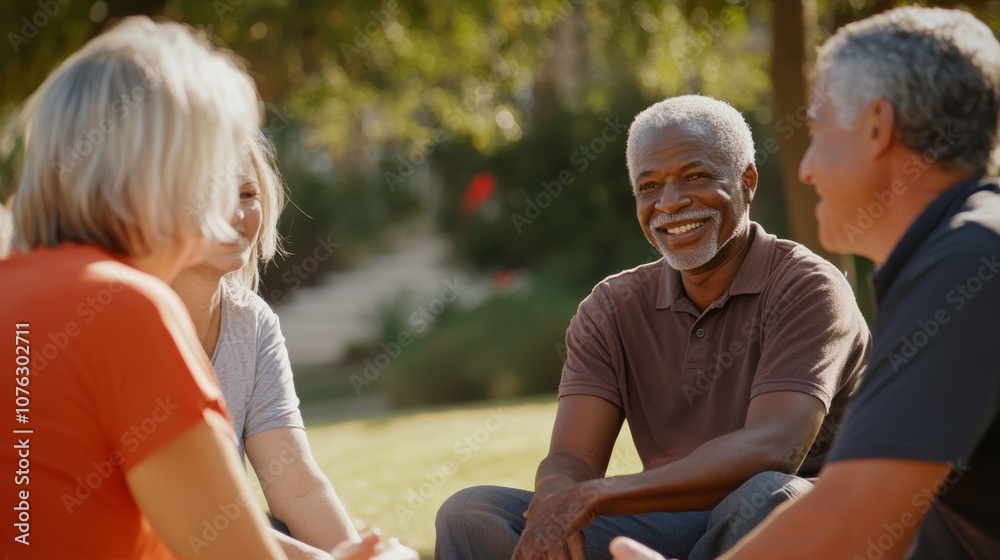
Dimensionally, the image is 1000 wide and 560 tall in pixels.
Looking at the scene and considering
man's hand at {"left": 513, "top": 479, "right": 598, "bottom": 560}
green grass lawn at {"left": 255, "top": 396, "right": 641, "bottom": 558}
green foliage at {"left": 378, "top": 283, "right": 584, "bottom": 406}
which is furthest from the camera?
green foliage at {"left": 378, "top": 283, "right": 584, "bottom": 406}

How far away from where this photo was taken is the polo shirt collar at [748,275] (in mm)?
3217

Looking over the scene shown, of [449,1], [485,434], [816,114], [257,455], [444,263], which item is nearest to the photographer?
[816,114]

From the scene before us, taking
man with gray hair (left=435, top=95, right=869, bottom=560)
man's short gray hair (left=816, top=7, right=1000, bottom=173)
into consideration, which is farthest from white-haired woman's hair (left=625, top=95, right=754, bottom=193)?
man's short gray hair (left=816, top=7, right=1000, bottom=173)

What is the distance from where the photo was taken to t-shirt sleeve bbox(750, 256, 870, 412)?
294 cm

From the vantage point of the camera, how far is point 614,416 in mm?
3314

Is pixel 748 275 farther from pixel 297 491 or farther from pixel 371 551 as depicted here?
pixel 371 551

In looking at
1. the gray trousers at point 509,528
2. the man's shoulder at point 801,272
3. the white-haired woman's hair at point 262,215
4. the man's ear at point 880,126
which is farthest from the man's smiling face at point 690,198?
the man's ear at point 880,126

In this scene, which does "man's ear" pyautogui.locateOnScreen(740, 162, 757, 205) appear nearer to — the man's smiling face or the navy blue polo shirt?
the man's smiling face

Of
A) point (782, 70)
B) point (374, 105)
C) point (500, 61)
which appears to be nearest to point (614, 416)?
point (782, 70)

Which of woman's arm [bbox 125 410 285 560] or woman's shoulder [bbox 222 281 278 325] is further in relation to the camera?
woman's shoulder [bbox 222 281 278 325]

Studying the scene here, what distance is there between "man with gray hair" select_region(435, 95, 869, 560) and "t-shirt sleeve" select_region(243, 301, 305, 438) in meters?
0.55

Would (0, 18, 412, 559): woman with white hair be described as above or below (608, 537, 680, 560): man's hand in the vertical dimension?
above

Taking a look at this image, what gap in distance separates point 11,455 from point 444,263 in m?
17.6

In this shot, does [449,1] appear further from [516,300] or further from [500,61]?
[516,300]
